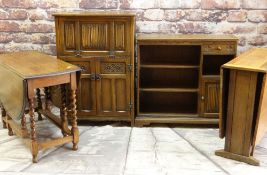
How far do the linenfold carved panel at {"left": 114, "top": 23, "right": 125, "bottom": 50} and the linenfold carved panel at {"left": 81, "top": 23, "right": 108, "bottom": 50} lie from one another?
10cm

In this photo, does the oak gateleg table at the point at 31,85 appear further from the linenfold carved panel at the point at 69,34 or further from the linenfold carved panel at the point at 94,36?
the linenfold carved panel at the point at 94,36

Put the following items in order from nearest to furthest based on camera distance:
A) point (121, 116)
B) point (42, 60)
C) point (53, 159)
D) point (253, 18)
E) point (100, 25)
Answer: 1. point (53, 159)
2. point (42, 60)
3. point (100, 25)
4. point (121, 116)
5. point (253, 18)

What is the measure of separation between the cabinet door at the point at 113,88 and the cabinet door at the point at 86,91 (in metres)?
0.05

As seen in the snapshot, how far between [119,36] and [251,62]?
129 cm

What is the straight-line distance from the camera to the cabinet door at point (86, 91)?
10.9 ft

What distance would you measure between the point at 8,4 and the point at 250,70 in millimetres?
2804

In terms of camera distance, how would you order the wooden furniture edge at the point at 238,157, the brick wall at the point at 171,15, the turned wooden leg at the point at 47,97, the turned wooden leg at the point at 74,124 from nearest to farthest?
1. the wooden furniture edge at the point at 238,157
2. the turned wooden leg at the point at 74,124
3. the turned wooden leg at the point at 47,97
4. the brick wall at the point at 171,15

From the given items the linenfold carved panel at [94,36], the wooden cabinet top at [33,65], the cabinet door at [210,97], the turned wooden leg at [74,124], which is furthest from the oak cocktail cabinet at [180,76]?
the wooden cabinet top at [33,65]

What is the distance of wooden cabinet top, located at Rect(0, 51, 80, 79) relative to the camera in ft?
8.27

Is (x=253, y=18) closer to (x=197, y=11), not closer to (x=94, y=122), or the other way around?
(x=197, y=11)

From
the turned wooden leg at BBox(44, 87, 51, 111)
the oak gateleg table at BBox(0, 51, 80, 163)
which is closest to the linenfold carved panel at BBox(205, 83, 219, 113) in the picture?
the oak gateleg table at BBox(0, 51, 80, 163)

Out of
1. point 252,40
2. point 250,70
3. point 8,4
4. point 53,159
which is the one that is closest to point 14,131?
point 53,159

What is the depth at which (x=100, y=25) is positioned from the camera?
321 centimetres

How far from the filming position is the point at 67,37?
10.7 ft
